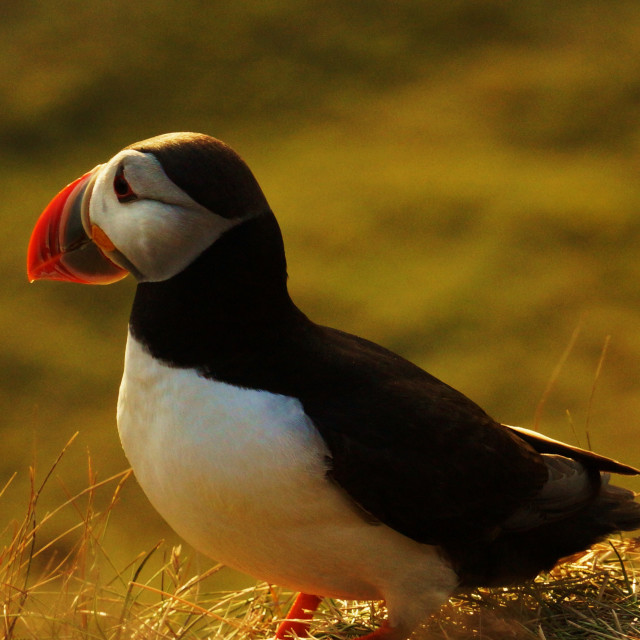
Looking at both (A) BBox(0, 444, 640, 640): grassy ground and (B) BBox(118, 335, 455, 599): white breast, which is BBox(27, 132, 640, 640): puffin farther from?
(A) BBox(0, 444, 640, 640): grassy ground

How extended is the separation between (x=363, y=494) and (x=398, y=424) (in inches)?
5.4

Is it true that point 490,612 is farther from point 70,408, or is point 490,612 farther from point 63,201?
point 70,408

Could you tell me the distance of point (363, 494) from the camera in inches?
65.1

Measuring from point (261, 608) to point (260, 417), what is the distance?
0.69 m

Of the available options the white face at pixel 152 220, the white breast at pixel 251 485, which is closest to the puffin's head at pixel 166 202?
the white face at pixel 152 220

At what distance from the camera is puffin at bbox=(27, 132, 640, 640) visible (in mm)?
1637

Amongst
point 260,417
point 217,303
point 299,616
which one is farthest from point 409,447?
point 299,616

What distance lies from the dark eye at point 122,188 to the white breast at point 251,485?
0.79ft

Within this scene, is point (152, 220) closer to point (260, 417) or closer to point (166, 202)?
point (166, 202)

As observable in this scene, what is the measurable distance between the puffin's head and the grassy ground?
0.54m

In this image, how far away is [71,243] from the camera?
1.77m

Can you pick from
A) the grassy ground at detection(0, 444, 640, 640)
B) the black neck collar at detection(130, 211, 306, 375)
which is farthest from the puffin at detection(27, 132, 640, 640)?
the grassy ground at detection(0, 444, 640, 640)

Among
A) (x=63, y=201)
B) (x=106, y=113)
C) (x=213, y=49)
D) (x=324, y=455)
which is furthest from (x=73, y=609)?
(x=213, y=49)

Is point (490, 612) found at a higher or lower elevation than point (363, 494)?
lower
